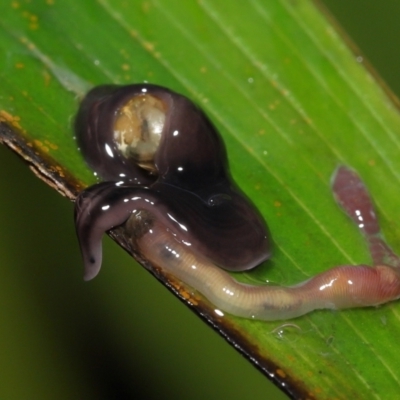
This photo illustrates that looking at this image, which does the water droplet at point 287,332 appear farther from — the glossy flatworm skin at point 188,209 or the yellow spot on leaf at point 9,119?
the yellow spot on leaf at point 9,119

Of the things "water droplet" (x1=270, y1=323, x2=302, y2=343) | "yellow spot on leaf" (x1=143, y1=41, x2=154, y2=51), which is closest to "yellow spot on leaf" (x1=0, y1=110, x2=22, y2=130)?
"yellow spot on leaf" (x1=143, y1=41, x2=154, y2=51)

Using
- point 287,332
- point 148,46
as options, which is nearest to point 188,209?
point 287,332

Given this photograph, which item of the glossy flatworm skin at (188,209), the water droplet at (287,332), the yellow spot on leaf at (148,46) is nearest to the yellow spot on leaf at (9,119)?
the glossy flatworm skin at (188,209)

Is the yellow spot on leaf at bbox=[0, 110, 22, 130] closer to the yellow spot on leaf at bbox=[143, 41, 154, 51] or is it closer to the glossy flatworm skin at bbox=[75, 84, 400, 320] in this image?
the glossy flatworm skin at bbox=[75, 84, 400, 320]

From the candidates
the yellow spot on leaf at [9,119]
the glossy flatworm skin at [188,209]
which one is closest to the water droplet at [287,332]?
the glossy flatworm skin at [188,209]

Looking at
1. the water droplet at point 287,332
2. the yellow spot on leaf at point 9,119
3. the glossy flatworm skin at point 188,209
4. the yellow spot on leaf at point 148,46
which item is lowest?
the water droplet at point 287,332

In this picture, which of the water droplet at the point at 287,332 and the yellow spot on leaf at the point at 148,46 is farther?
the yellow spot on leaf at the point at 148,46

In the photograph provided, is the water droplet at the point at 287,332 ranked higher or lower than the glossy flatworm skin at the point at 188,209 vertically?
lower

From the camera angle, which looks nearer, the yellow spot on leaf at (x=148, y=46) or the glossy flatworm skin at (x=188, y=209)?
the glossy flatworm skin at (x=188, y=209)

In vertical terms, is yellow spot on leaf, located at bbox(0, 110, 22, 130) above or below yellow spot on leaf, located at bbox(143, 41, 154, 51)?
above
